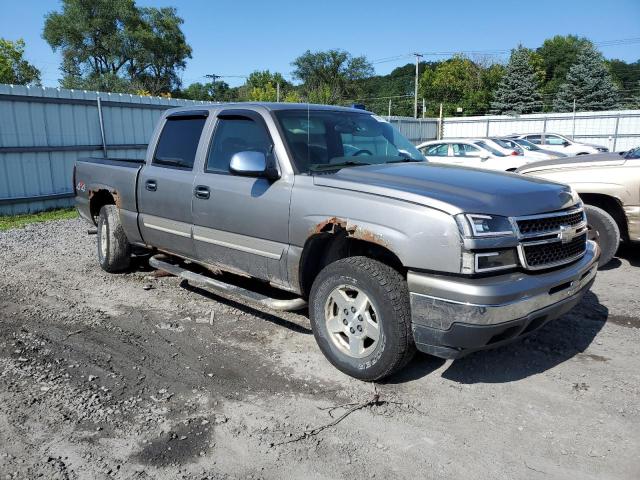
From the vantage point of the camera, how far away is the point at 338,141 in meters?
4.41

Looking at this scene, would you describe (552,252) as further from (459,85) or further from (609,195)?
(459,85)

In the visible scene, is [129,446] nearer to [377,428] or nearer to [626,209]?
[377,428]

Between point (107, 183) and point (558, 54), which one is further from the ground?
point (558, 54)

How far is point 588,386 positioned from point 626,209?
3.32m

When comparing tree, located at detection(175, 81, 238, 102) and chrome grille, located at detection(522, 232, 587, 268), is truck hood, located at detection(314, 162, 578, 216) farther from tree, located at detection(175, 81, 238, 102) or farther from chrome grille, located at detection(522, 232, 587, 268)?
tree, located at detection(175, 81, 238, 102)

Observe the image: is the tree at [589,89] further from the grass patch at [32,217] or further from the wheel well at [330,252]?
the wheel well at [330,252]

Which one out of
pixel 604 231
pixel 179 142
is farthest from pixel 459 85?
pixel 179 142

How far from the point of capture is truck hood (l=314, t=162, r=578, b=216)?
3180 mm

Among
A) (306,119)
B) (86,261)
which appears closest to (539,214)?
(306,119)

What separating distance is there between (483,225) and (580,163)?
4.41 m

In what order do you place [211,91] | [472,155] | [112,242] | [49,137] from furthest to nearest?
[211,91] → [472,155] → [49,137] → [112,242]

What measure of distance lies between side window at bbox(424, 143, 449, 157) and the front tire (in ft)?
42.2

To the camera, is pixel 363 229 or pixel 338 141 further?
pixel 338 141

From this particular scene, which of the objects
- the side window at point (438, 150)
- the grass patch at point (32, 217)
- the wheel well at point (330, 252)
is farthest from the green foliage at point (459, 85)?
the wheel well at point (330, 252)
